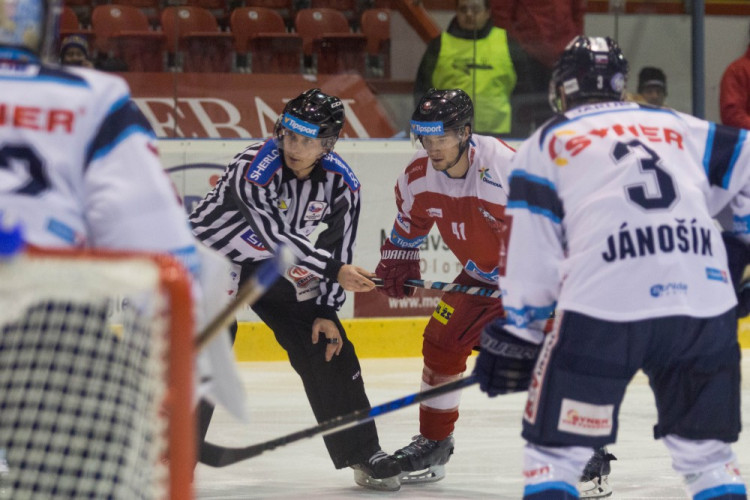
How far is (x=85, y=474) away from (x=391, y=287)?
2.39 metres

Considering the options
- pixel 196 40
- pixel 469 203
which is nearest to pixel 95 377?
pixel 469 203

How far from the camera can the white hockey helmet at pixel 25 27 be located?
5.63ft

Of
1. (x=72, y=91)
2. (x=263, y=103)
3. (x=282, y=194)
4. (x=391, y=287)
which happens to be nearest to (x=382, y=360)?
(x=263, y=103)

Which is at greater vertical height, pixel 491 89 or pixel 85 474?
pixel 85 474

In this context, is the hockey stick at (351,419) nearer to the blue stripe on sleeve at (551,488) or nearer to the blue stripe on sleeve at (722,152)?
the blue stripe on sleeve at (551,488)

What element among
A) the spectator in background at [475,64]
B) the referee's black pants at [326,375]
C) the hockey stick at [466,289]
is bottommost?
the referee's black pants at [326,375]

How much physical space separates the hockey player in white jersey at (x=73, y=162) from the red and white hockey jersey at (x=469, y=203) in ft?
6.70

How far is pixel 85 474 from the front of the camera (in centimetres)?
162

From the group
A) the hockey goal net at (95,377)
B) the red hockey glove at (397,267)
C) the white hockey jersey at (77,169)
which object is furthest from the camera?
the red hockey glove at (397,267)

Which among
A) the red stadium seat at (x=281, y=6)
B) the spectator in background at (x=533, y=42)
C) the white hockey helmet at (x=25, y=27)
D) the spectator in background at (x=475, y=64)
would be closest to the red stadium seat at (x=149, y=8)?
the red stadium seat at (x=281, y=6)

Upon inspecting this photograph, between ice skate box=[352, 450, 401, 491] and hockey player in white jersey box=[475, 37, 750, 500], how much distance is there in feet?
4.39

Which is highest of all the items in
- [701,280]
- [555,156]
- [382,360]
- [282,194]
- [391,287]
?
[555,156]

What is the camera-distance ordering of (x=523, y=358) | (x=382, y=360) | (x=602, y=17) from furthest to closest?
(x=602, y=17) → (x=382, y=360) → (x=523, y=358)

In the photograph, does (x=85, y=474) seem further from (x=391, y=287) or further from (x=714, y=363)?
(x=391, y=287)
